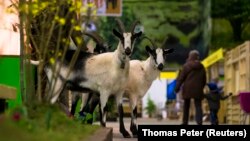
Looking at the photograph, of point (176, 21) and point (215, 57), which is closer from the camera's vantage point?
point (215, 57)

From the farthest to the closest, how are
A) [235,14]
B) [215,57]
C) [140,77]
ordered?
[235,14], [215,57], [140,77]

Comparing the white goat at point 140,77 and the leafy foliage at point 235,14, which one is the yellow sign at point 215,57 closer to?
the white goat at point 140,77

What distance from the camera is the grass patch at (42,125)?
5673 mm

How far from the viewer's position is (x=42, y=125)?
24.2 ft

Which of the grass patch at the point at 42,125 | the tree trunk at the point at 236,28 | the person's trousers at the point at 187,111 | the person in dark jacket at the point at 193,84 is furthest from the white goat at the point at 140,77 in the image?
the tree trunk at the point at 236,28

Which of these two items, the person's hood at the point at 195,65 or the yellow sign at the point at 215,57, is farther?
the yellow sign at the point at 215,57

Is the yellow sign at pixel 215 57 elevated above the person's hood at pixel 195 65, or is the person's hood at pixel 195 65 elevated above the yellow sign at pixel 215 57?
the person's hood at pixel 195 65

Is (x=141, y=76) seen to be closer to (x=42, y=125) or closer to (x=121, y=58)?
(x=121, y=58)

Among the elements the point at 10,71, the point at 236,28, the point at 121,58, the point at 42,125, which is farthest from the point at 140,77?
the point at 236,28

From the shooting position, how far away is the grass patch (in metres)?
5.67

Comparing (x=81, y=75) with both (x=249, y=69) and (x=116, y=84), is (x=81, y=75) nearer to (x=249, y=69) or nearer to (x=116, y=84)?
(x=116, y=84)

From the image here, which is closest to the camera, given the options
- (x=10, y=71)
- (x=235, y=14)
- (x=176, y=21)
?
(x=10, y=71)

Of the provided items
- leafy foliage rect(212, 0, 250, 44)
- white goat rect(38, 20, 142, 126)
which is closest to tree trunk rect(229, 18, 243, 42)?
leafy foliage rect(212, 0, 250, 44)

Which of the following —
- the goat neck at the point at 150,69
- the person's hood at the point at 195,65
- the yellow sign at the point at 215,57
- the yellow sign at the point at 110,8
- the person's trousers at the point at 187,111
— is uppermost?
the yellow sign at the point at 110,8
